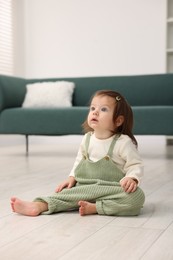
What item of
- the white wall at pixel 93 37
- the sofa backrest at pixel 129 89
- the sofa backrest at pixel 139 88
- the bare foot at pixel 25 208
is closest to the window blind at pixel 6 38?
the white wall at pixel 93 37

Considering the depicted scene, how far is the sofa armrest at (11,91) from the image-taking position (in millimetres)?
3654

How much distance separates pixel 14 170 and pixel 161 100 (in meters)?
1.60

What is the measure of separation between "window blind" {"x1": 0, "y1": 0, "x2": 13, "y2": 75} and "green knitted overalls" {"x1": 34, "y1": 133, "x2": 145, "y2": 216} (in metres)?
3.88

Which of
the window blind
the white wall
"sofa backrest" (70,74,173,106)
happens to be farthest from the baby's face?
the window blind

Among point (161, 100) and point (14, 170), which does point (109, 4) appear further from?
point (14, 170)

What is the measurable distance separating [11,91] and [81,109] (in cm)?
75

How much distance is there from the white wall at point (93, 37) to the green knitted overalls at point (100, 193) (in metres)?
3.67

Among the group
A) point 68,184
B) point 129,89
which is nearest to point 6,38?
point 129,89

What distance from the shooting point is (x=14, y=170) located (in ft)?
9.12

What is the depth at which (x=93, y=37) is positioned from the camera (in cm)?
538

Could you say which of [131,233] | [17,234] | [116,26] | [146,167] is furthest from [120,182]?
[116,26]

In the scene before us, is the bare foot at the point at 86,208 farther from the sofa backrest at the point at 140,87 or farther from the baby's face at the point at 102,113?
the sofa backrest at the point at 140,87

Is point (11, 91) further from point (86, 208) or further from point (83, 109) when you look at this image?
point (86, 208)

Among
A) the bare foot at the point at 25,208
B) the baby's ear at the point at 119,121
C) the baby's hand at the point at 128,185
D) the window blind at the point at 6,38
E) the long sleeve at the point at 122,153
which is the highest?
the window blind at the point at 6,38
